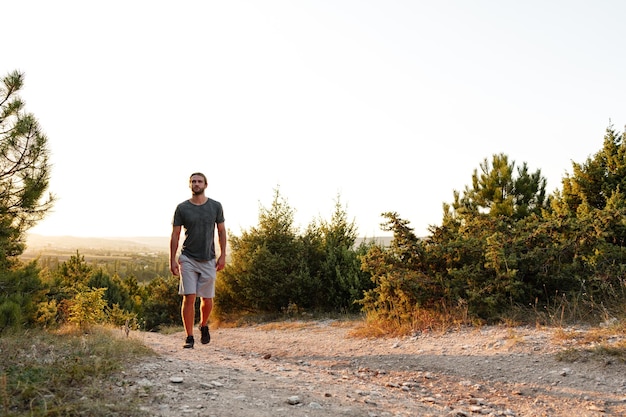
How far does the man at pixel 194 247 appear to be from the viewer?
6586 millimetres

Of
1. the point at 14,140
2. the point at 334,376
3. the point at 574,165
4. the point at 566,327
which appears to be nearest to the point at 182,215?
the point at 334,376

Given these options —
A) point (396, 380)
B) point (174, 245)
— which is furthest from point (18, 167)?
point (396, 380)

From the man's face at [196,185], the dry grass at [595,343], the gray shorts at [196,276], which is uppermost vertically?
the man's face at [196,185]

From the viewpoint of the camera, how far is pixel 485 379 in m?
5.73

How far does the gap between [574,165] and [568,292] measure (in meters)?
5.72

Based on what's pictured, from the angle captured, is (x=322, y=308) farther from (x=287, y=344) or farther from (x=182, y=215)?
(x=182, y=215)

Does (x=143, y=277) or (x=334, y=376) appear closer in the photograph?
(x=334, y=376)

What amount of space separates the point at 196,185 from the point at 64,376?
316cm

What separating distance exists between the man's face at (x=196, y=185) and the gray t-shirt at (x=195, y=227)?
19 centimetres

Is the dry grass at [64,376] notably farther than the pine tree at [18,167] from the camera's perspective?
No

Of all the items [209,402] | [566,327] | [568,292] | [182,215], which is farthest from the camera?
[568,292]

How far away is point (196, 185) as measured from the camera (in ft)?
21.8

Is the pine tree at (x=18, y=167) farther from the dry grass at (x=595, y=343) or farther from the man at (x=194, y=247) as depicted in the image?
the dry grass at (x=595, y=343)

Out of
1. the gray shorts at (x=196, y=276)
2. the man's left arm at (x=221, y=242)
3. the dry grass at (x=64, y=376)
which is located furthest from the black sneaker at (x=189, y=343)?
the man's left arm at (x=221, y=242)
